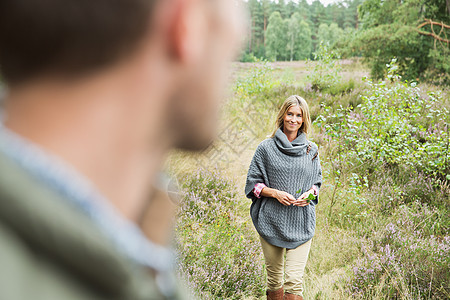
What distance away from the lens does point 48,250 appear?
1.03 ft

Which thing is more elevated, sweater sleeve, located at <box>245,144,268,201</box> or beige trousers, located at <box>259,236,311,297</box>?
sweater sleeve, located at <box>245,144,268,201</box>

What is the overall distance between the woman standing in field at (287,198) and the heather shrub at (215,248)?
18.0 inches

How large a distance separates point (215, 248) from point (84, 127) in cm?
384

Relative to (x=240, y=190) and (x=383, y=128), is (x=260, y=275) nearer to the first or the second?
(x=240, y=190)

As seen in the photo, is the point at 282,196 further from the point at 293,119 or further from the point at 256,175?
the point at 293,119

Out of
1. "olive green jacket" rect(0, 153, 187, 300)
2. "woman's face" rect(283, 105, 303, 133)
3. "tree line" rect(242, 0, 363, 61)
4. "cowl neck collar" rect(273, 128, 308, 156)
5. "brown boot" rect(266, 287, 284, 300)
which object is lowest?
"brown boot" rect(266, 287, 284, 300)

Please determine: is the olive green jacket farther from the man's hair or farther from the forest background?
the forest background

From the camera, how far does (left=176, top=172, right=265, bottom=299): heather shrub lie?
3545 millimetres

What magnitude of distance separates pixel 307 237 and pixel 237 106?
7577mm

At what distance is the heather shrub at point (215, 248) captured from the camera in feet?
11.6

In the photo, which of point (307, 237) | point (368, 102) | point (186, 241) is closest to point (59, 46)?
point (307, 237)

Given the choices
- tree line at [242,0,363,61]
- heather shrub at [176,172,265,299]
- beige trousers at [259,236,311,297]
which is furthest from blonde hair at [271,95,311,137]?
tree line at [242,0,363,61]

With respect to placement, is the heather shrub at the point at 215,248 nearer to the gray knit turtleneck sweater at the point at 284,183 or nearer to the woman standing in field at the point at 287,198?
the woman standing in field at the point at 287,198

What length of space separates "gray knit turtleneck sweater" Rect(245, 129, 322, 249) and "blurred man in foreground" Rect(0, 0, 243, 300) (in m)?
3.20
